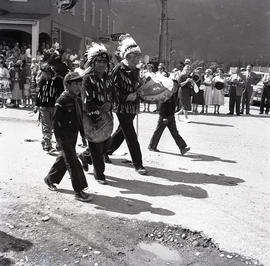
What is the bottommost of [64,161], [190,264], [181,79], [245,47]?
[190,264]

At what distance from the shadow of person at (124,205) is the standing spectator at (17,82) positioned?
441 inches

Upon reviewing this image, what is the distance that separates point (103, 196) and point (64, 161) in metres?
0.66

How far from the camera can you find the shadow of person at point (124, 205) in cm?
548

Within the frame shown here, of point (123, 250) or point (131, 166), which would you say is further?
point (131, 166)

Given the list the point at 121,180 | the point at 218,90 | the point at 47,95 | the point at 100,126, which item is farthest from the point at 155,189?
the point at 218,90

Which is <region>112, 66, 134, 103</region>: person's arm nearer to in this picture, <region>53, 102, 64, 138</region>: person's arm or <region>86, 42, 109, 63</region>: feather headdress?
<region>86, 42, 109, 63</region>: feather headdress

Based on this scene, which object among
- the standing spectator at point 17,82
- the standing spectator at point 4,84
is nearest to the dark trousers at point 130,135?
the standing spectator at point 4,84

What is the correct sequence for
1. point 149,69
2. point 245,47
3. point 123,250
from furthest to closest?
point 245,47
point 149,69
point 123,250

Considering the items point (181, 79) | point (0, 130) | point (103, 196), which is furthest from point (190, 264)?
point (181, 79)

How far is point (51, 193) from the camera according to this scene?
603cm

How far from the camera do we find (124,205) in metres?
5.69

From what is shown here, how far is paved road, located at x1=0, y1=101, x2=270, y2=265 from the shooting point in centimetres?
513

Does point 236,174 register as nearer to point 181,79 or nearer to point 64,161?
point 64,161

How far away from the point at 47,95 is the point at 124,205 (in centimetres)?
342
